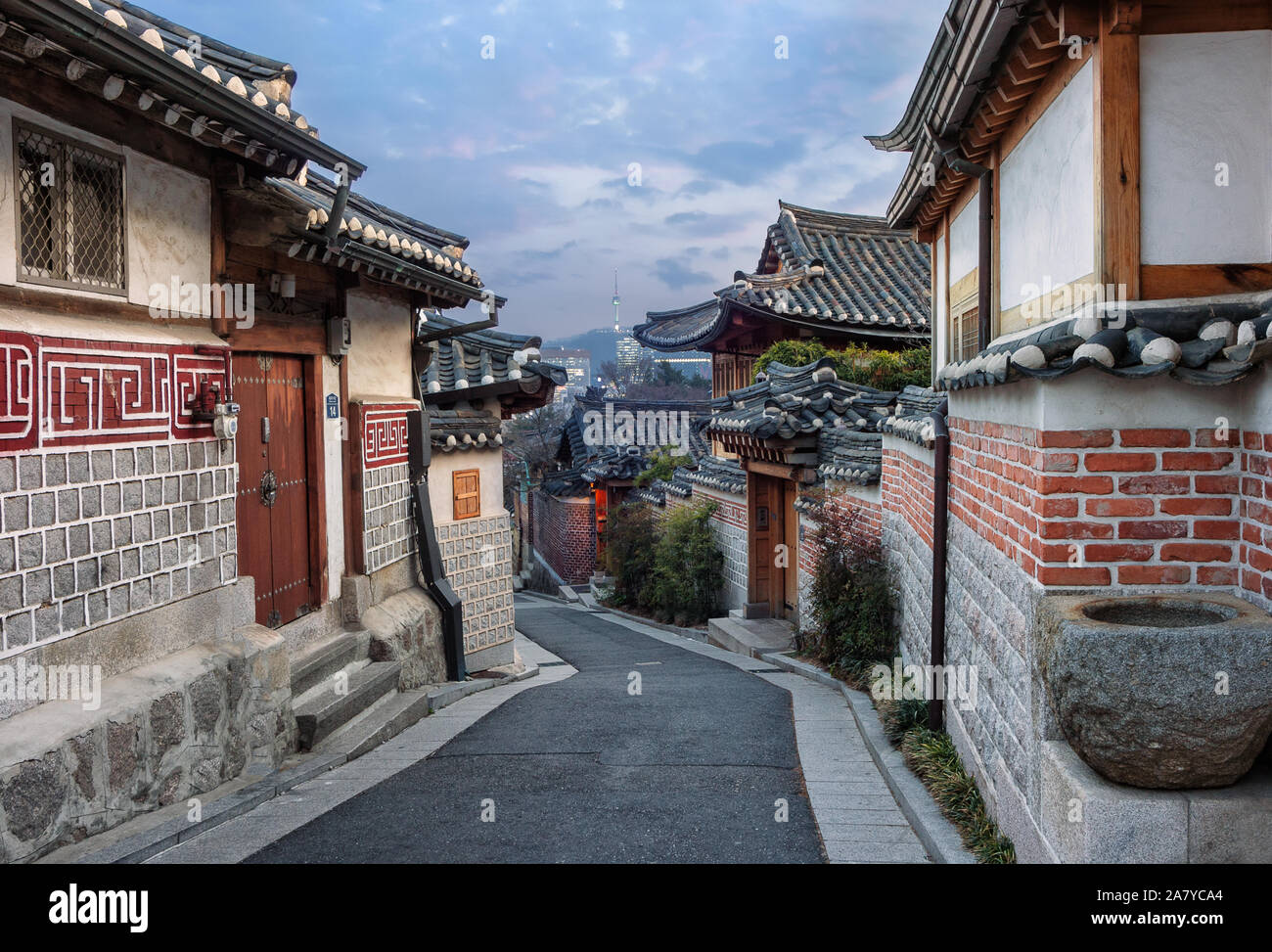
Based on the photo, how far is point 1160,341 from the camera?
11.4 ft

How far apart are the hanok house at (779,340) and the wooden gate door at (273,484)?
630 centimetres

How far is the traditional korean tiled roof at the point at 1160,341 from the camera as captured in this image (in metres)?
3.42

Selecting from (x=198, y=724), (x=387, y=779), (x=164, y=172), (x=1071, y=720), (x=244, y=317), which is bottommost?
(x=387, y=779)

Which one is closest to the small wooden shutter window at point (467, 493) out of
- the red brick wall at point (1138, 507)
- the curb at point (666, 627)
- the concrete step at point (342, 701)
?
the concrete step at point (342, 701)

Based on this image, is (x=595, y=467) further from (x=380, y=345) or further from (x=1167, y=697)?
(x=1167, y=697)

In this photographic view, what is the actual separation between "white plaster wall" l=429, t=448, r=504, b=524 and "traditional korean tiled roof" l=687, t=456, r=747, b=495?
4661mm

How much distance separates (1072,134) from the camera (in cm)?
439

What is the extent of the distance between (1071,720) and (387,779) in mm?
4723

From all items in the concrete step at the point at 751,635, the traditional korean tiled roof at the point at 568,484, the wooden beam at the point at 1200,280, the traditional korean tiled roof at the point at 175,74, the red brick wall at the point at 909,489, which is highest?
the traditional korean tiled roof at the point at 175,74

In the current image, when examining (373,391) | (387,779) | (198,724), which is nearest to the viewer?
(198,724)

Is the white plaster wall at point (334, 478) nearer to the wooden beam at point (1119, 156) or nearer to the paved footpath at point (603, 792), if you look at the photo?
the paved footpath at point (603, 792)

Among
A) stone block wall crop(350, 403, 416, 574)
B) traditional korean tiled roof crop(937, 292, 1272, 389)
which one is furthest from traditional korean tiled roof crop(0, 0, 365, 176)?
traditional korean tiled roof crop(937, 292, 1272, 389)
